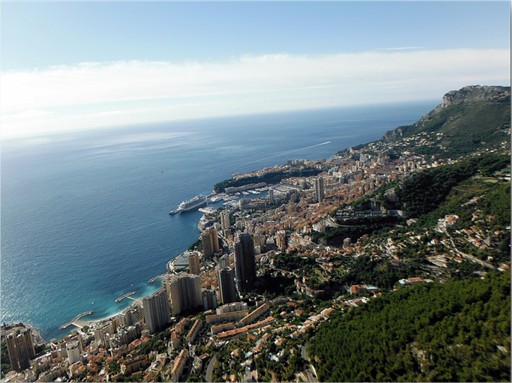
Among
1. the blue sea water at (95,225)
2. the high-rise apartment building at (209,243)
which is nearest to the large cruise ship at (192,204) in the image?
the blue sea water at (95,225)

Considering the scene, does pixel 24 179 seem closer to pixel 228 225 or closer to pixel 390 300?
pixel 228 225

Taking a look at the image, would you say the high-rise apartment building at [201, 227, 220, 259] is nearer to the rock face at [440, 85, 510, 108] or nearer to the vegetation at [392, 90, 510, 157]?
the vegetation at [392, 90, 510, 157]

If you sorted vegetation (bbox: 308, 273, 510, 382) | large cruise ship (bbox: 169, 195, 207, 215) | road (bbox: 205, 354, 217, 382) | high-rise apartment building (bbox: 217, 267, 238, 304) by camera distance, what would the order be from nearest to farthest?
1. vegetation (bbox: 308, 273, 510, 382)
2. road (bbox: 205, 354, 217, 382)
3. high-rise apartment building (bbox: 217, 267, 238, 304)
4. large cruise ship (bbox: 169, 195, 207, 215)

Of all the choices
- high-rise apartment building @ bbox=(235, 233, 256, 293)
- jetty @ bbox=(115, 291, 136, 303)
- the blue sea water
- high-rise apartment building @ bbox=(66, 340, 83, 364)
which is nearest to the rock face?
the blue sea water

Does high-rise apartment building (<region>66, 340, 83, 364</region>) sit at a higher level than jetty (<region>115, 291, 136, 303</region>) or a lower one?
higher

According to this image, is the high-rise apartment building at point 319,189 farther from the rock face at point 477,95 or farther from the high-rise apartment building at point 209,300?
the rock face at point 477,95

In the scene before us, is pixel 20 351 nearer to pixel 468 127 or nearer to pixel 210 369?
pixel 210 369

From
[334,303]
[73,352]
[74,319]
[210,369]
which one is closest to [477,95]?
[334,303]
